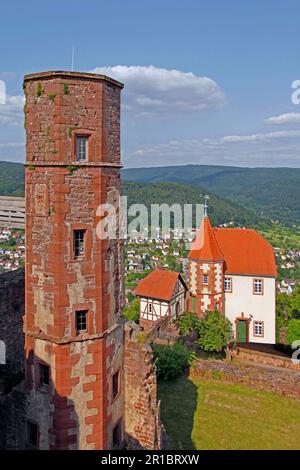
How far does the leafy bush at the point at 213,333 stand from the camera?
2650cm

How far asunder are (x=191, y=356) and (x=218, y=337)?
7.19 feet

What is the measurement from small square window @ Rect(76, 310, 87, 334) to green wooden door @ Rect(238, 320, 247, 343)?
2114cm

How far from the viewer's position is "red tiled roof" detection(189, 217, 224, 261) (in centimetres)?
3042

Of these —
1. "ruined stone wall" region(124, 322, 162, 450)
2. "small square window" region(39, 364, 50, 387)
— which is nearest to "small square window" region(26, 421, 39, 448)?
"small square window" region(39, 364, 50, 387)

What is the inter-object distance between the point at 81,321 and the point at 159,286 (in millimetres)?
21531

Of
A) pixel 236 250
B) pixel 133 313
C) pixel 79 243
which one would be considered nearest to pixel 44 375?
pixel 79 243

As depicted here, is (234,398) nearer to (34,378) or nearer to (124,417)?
(124,417)

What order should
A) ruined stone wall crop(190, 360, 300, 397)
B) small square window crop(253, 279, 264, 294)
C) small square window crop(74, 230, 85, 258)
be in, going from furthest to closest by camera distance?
small square window crop(253, 279, 264, 294) < ruined stone wall crop(190, 360, 300, 397) < small square window crop(74, 230, 85, 258)

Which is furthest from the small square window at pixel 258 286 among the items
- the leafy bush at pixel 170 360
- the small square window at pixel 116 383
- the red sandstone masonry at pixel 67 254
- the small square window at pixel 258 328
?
the red sandstone masonry at pixel 67 254

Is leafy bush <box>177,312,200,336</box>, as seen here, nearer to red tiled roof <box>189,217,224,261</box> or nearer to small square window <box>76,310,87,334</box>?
red tiled roof <box>189,217,224,261</box>

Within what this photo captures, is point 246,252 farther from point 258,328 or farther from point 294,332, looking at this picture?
point 294,332

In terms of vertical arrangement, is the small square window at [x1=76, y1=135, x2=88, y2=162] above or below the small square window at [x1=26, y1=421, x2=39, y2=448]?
above

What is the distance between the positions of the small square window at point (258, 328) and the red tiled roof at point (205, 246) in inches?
221

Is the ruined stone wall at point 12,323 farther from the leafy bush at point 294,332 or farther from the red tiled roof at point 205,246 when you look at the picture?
the leafy bush at point 294,332
